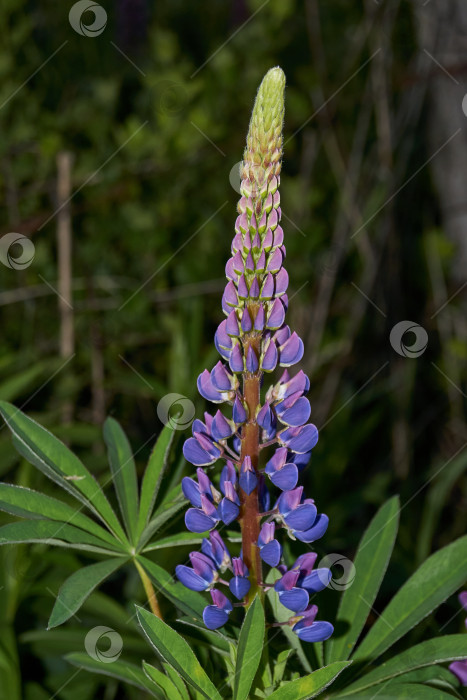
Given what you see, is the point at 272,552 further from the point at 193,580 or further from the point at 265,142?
the point at 265,142

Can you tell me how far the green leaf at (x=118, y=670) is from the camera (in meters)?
1.02

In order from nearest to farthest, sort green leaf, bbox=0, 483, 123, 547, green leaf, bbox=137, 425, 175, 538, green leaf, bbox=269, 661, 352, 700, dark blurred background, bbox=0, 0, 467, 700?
1. green leaf, bbox=269, 661, 352, 700
2. green leaf, bbox=0, 483, 123, 547
3. green leaf, bbox=137, 425, 175, 538
4. dark blurred background, bbox=0, 0, 467, 700

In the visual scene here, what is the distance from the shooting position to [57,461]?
45.5 inches

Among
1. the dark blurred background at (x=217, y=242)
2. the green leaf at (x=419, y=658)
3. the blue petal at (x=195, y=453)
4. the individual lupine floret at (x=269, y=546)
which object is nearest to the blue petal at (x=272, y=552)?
the individual lupine floret at (x=269, y=546)

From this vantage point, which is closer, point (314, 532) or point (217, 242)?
point (314, 532)

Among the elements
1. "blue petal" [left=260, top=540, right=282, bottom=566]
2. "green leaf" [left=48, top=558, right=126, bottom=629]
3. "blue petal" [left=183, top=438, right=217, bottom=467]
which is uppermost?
"blue petal" [left=183, top=438, right=217, bottom=467]

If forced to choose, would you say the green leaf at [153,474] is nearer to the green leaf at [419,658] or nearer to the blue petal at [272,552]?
the blue petal at [272,552]

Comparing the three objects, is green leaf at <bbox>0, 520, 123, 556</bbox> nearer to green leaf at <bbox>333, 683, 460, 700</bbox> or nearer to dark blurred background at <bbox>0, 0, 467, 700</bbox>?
green leaf at <bbox>333, 683, 460, 700</bbox>

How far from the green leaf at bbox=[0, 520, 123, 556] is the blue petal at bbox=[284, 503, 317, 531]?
0.29 meters

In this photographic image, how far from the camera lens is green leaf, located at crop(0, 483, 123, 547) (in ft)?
3.37

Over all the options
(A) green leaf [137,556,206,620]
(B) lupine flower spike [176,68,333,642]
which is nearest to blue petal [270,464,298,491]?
(B) lupine flower spike [176,68,333,642]

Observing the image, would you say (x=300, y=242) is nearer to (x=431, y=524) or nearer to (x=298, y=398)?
(x=431, y=524)

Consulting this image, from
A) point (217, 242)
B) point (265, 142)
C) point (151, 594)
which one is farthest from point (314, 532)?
point (217, 242)

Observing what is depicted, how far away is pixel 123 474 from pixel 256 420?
40cm
